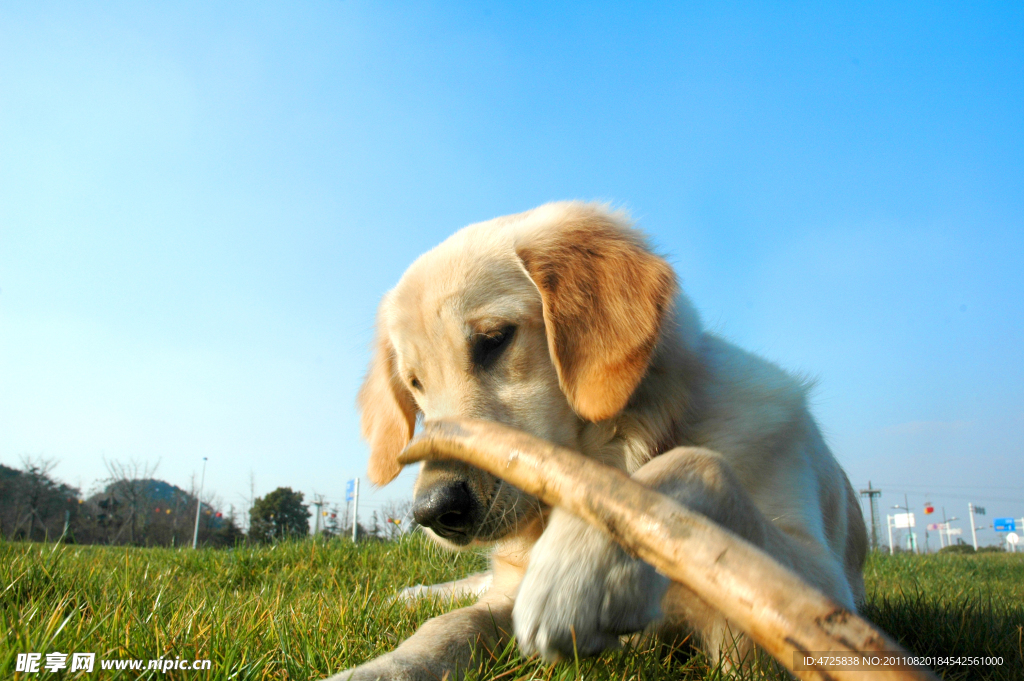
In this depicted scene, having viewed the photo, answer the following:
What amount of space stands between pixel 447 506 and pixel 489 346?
83cm

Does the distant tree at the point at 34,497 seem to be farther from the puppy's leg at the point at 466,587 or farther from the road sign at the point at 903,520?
the road sign at the point at 903,520

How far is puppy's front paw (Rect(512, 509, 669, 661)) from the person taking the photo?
54.3 inches

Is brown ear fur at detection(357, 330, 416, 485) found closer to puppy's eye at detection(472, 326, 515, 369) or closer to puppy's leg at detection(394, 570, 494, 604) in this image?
puppy's leg at detection(394, 570, 494, 604)

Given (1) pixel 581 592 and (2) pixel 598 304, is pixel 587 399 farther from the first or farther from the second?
(1) pixel 581 592

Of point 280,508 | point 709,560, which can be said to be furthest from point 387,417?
point 280,508

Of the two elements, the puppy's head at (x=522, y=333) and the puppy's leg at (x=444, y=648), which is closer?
the puppy's leg at (x=444, y=648)

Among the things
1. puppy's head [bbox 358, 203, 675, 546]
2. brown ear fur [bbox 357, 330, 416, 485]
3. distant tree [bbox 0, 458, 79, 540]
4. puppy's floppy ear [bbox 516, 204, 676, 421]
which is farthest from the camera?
distant tree [bbox 0, 458, 79, 540]

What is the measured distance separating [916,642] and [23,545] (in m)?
4.78

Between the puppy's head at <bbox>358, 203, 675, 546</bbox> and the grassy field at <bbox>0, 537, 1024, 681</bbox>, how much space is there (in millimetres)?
506

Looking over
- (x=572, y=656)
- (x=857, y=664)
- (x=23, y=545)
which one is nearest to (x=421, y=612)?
(x=572, y=656)

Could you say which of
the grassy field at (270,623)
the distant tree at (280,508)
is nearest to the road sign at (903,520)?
the distant tree at (280,508)

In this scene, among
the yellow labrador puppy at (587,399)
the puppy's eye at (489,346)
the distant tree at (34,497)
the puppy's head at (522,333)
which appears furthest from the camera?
the distant tree at (34,497)

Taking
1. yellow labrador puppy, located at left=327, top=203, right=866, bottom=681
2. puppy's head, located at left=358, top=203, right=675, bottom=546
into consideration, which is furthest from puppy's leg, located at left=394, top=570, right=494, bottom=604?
puppy's head, located at left=358, top=203, right=675, bottom=546

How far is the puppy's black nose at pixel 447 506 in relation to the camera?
6.89 ft
